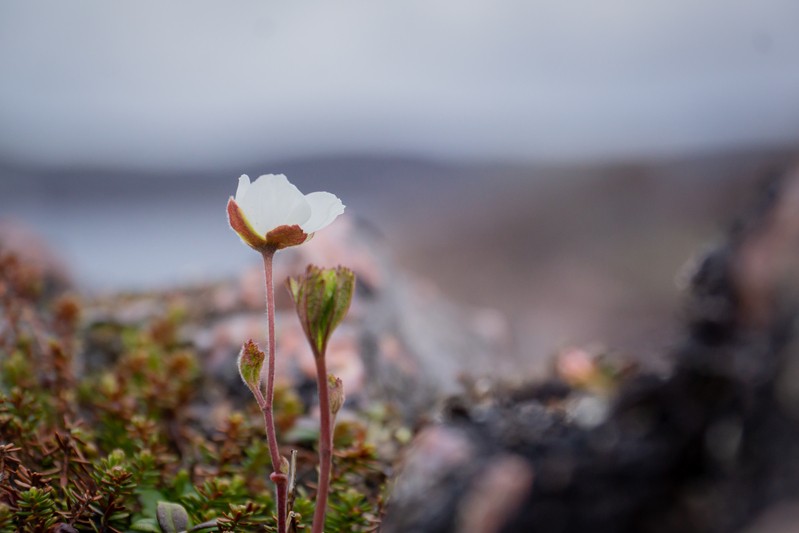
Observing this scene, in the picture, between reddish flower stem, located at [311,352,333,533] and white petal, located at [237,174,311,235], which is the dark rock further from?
white petal, located at [237,174,311,235]

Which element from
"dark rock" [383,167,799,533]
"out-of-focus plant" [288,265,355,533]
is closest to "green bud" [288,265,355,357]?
"out-of-focus plant" [288,265,355,533]

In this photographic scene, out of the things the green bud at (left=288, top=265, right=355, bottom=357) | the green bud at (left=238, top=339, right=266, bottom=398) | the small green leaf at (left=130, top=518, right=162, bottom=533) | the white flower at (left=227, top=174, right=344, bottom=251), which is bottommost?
the small green leaf at (left=130, top=518, right=162, bottom=533)

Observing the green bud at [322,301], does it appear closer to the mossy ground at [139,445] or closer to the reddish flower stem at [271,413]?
the reddish flower stem at [271,413]

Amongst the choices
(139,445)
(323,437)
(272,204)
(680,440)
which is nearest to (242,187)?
(272,204)

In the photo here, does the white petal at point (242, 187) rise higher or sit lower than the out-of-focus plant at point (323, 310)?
higher

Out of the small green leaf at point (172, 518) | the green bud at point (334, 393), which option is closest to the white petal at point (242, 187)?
the green bud at point (334, 393)

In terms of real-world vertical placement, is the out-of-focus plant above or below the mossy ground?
above

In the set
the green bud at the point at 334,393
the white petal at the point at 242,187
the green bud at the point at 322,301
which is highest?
the white petal at the point at 242,187
